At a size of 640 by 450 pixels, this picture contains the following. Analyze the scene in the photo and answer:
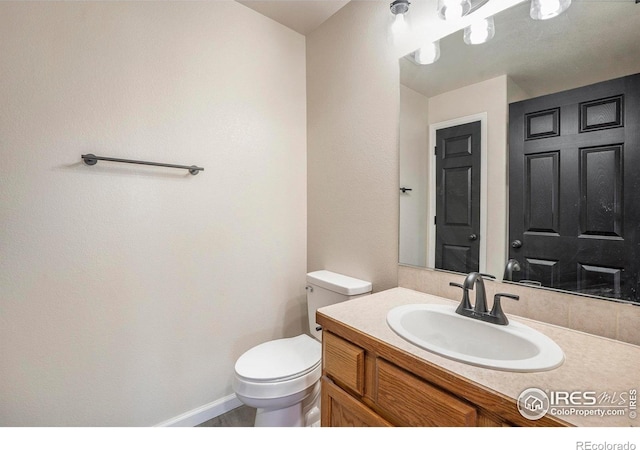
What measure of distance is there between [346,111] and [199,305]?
1.42 metres

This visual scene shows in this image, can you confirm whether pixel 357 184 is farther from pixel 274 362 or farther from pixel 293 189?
pixel 274 362

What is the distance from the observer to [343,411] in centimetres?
95

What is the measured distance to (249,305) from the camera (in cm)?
173

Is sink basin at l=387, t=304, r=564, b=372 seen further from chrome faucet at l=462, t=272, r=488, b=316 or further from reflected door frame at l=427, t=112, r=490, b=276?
reflected door frame at l=427, t=112, r=490, b=276

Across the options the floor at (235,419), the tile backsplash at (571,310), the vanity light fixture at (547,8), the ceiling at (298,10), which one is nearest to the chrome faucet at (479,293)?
the tile backsplash at (571,310)

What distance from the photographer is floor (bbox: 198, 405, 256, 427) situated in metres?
1.54

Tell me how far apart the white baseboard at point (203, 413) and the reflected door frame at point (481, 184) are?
1.43 m

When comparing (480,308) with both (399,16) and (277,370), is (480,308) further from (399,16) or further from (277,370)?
(399,16)

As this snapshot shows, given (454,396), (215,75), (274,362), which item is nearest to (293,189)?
(215,75)

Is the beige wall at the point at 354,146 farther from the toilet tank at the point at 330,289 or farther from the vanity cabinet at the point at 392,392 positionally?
the vanity cabinet at the point at 392,392

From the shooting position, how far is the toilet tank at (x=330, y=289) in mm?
1446

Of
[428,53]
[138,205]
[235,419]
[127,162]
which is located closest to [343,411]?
[235,419]

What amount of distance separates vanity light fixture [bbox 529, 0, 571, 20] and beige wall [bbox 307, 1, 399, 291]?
21.6 inches

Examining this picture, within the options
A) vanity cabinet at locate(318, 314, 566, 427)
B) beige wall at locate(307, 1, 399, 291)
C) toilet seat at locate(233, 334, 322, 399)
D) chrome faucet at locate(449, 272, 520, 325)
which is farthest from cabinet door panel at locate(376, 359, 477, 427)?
beige wall at locate(307, 1, 399, 291)
